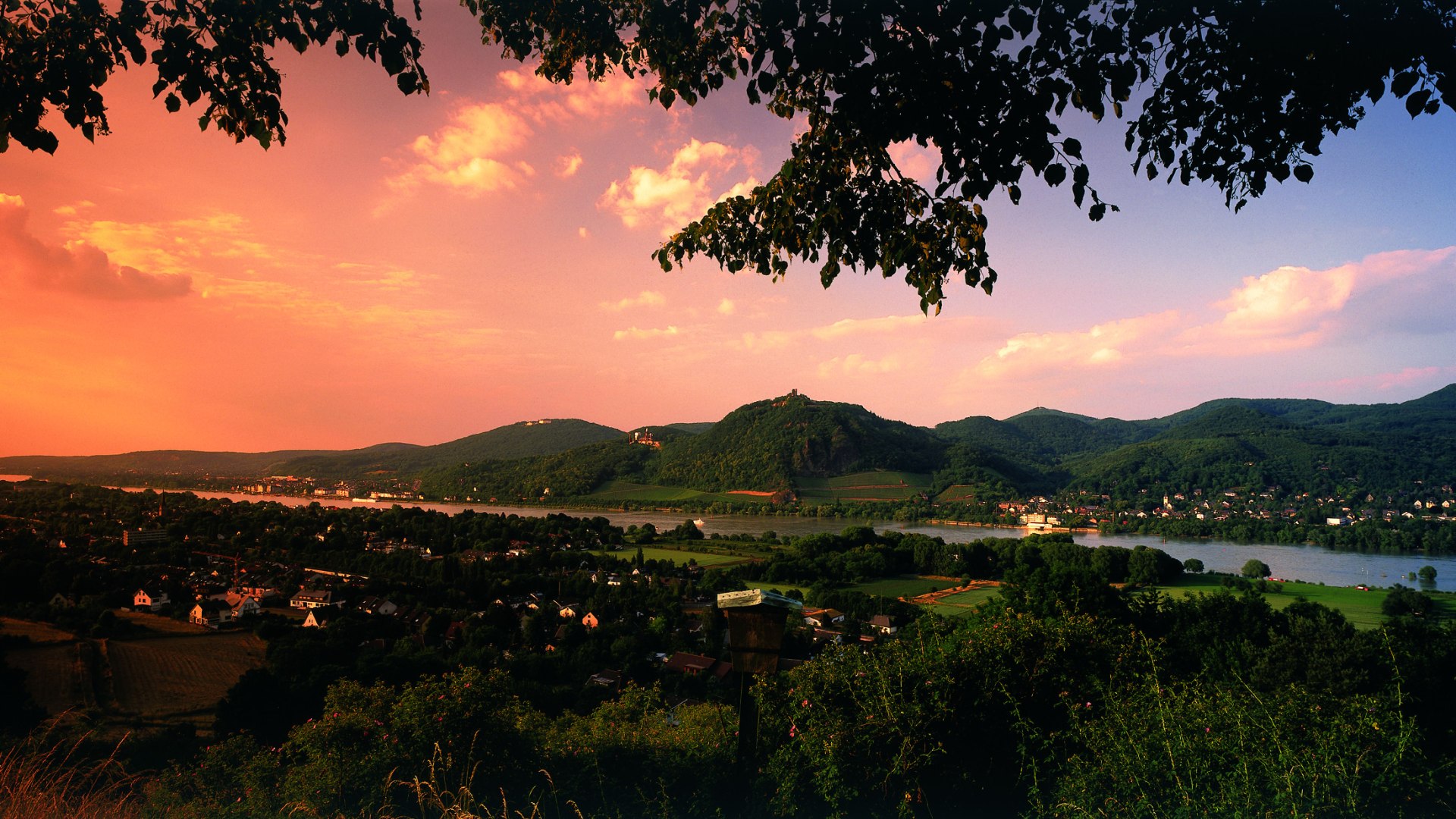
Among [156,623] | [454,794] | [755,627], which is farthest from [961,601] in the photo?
[755,627]

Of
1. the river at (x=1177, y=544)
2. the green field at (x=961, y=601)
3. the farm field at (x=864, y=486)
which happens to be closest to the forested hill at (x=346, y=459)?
the river at (x=1177, y=544)

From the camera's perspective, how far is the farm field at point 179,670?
9766 mm

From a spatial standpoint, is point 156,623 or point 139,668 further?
point 156,623

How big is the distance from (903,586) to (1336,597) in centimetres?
1399

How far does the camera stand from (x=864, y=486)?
6425 centimetres

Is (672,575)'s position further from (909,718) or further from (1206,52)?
(1206,52)

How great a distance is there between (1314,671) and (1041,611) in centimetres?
320

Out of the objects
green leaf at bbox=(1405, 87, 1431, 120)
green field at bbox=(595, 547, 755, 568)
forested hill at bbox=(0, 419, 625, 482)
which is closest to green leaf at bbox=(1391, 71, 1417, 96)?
green leaf at bbox=(1405, 87, 1431, 120)

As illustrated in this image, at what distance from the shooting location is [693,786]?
356cm

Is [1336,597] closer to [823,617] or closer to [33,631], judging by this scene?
[823,617]

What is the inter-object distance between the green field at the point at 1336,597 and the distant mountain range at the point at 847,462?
36923 mm

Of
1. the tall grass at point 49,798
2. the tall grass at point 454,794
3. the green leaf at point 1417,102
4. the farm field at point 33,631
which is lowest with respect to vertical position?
the farm field at point 33,631

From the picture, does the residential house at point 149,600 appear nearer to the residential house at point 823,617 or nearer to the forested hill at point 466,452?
the residential house at point 823,617

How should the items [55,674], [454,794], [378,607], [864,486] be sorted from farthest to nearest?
[864,486]
[378,607]
[55,674]
[454,794]
